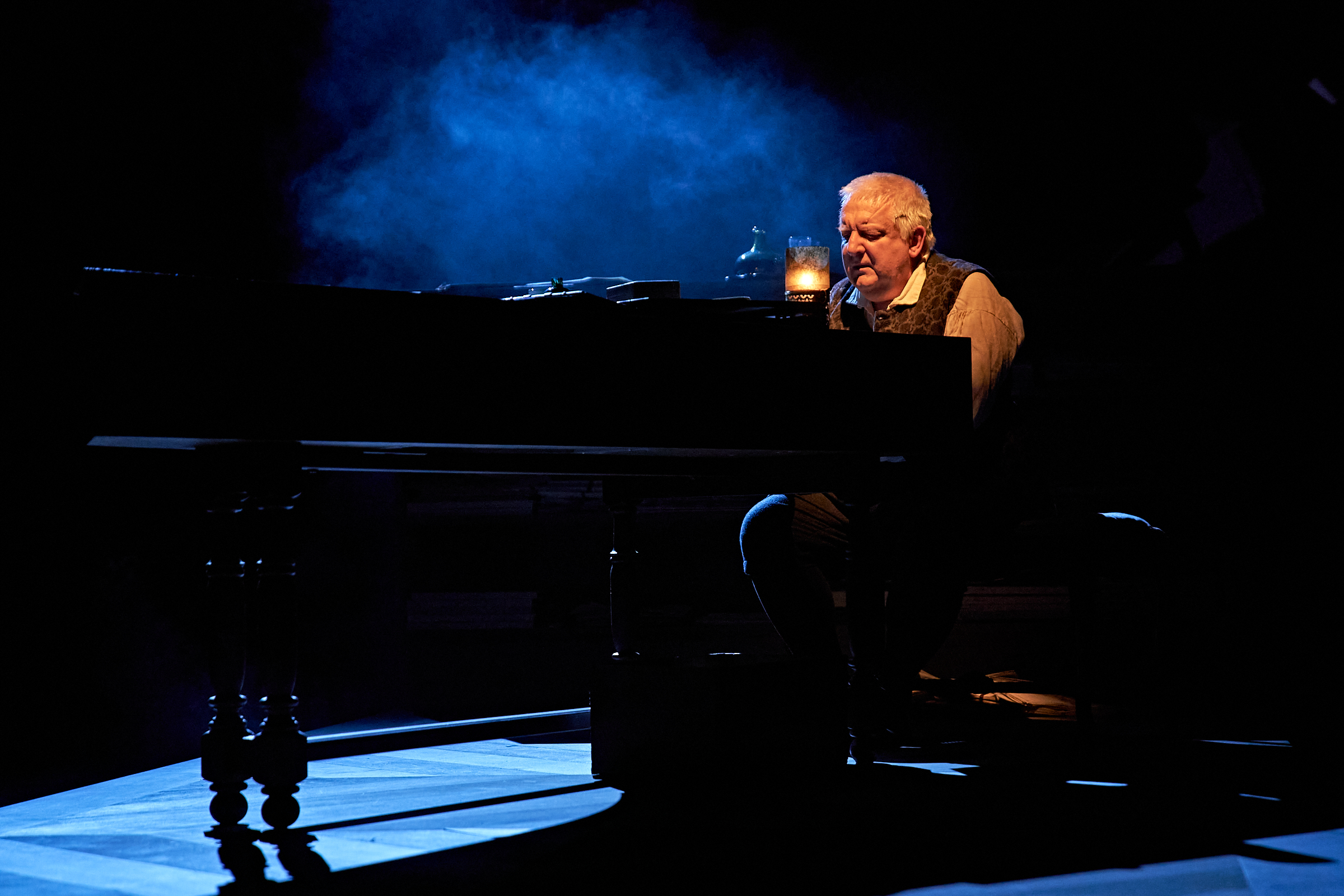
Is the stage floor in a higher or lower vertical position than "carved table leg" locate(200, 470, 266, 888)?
lower

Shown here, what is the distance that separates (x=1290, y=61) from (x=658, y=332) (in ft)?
10.5

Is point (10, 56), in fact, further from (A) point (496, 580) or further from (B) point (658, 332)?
(A) point (496, 580)

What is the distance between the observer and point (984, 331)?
240cm

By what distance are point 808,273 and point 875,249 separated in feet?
1.11

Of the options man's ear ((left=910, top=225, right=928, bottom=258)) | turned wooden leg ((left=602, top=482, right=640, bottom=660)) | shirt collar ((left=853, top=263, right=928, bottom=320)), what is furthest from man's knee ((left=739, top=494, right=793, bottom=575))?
man's ear ((left=910, top=225, right=928, bottom=258))

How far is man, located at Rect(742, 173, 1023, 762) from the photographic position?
8.03 ft

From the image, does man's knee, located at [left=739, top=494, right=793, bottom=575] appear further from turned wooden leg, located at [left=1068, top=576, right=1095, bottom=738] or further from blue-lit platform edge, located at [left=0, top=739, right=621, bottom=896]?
turned wooden leg, located at [left=1068, top=576, right=1095, bottom=738]

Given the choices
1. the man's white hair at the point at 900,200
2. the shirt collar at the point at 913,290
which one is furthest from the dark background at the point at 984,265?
the man's white hair at the point at 900,200

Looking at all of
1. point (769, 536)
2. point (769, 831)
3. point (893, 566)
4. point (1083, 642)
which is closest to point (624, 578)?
point (769, 536)

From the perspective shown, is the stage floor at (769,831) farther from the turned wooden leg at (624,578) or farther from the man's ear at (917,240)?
the man's ear at (917,240)

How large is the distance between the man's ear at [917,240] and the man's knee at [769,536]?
66 cm

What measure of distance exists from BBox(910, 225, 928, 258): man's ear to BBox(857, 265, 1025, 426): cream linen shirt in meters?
0.17

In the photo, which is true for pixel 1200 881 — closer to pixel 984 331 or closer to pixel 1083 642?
pixel 984 331

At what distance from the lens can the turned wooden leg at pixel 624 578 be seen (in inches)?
106
